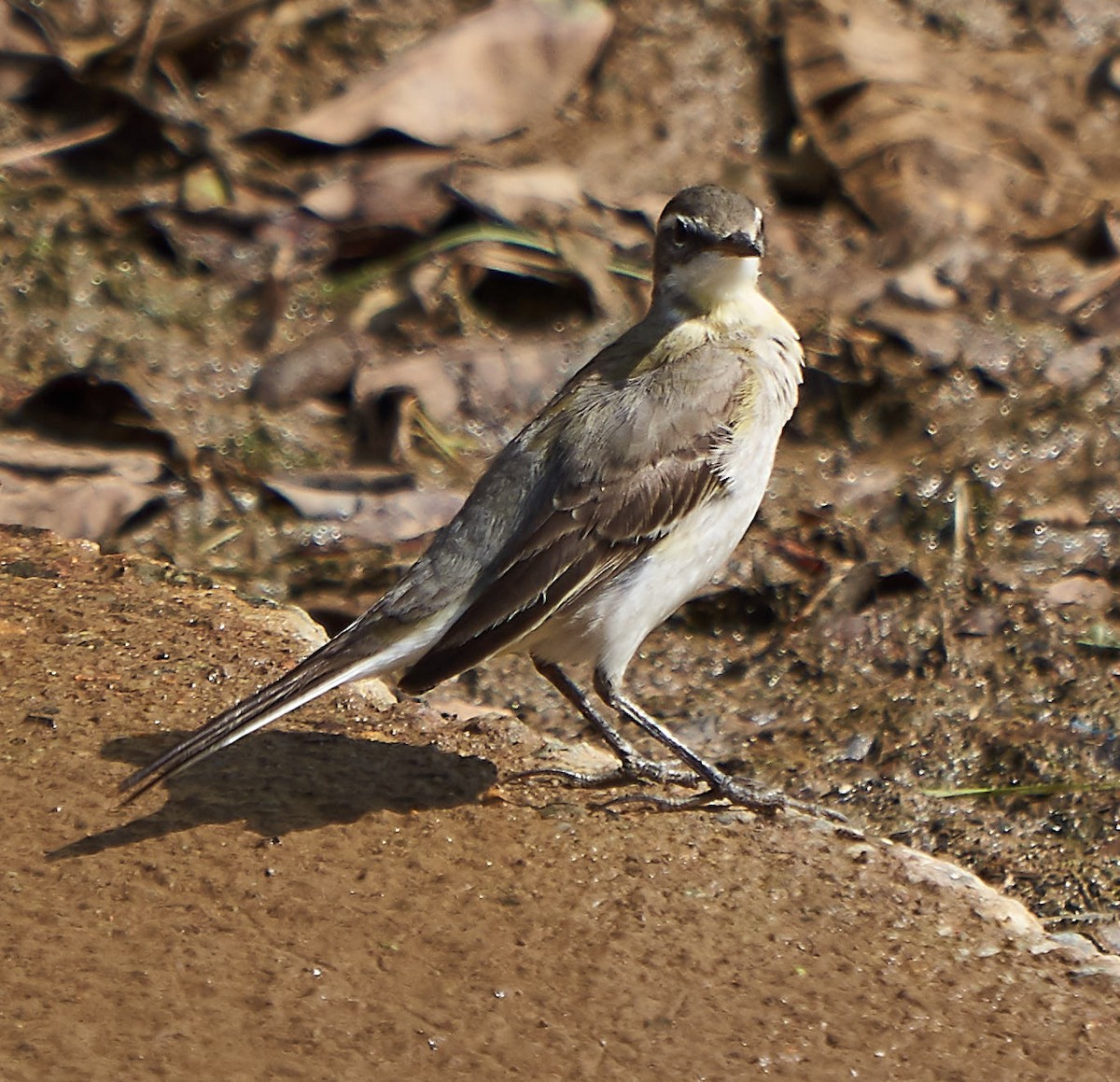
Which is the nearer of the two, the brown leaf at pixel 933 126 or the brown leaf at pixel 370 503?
the brown leaf at pixel 370 503

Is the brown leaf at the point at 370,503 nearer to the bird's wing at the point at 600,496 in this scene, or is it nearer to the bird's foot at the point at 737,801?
the bird's wing at the point at 600,496

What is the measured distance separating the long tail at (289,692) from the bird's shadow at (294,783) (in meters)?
0.16

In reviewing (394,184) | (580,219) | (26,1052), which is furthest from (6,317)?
(26,1052)

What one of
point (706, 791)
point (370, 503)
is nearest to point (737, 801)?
point (706, 791)

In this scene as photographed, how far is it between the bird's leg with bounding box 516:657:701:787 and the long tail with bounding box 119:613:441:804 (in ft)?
2.14

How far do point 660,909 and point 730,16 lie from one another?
24.4 ft

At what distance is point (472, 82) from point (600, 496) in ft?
16.1

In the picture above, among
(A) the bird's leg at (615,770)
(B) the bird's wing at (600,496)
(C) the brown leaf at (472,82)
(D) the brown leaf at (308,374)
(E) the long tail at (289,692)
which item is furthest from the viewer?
(C) the brown leaf at (472,82)

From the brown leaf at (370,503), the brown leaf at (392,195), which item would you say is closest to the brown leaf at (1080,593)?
the brown leaf at (370,503)

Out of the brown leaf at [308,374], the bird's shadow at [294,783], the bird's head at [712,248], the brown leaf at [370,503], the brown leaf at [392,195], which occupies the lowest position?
the bird's shadow at [294,783]

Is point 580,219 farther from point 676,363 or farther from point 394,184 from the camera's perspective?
point 676,363

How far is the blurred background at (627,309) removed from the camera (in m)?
7.32

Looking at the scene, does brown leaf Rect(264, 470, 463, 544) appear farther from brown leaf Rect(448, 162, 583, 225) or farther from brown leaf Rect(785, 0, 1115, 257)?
brown leaf Rect(785, 0, 1115, 257)

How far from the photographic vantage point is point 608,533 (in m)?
5.84
